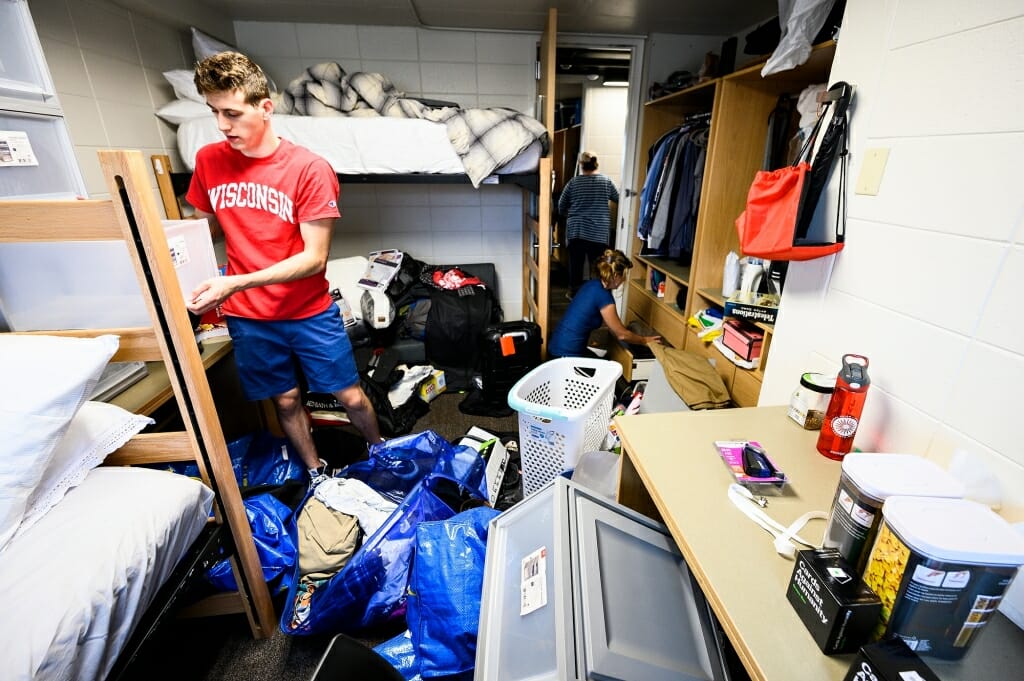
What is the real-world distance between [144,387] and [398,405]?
45.8 inches

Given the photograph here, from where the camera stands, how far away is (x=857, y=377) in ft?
2.96

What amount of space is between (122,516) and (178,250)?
0.83 meters

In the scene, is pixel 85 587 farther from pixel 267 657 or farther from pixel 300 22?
pixel 300 22

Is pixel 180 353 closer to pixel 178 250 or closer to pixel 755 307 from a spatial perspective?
pixel 178 250

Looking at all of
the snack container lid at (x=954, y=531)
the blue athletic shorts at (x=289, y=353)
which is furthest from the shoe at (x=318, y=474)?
the snack container lid at (x=954, y=531)

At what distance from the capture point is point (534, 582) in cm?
85

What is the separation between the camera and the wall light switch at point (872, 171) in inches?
37.1

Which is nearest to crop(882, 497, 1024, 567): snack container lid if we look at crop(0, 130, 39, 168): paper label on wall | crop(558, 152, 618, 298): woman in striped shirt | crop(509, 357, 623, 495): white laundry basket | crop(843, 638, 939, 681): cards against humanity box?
crop(843, 638, 939, 681): cards against humanity box

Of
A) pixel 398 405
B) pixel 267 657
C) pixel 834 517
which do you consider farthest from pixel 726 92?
pixel 267 657

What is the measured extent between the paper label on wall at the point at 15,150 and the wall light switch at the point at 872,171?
7.09 ft

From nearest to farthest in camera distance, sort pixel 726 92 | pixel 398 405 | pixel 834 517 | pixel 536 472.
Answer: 1. pixel 834 517
2. pixel 536 472
3. pixel 726 92
4. pixel 398 405

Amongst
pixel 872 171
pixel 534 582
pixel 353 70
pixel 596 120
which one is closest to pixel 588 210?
pixel 596 120

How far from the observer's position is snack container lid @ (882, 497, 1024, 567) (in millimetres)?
503

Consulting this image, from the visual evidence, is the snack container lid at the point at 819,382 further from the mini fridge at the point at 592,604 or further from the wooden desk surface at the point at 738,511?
the mini fridge at the point at 592,604
